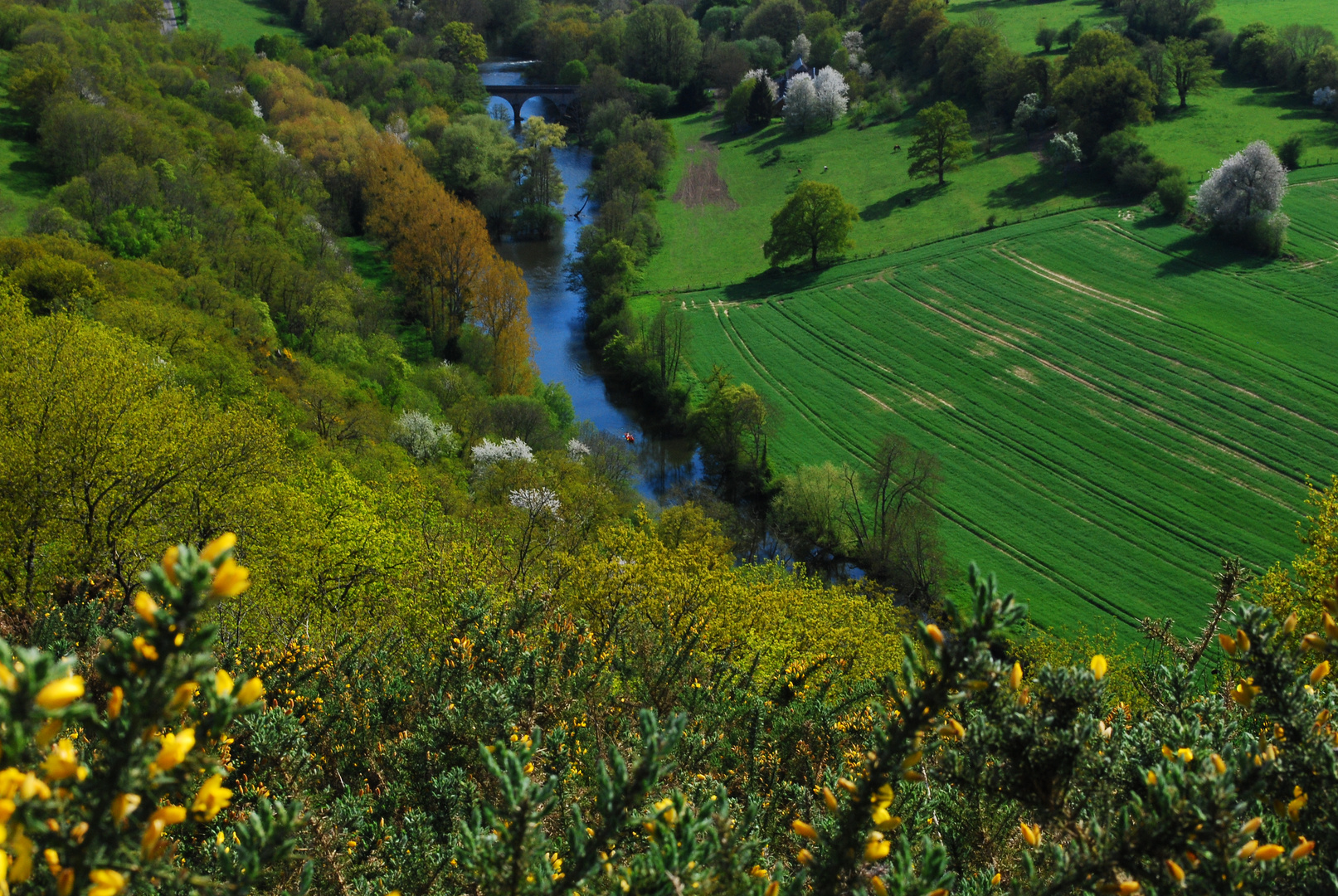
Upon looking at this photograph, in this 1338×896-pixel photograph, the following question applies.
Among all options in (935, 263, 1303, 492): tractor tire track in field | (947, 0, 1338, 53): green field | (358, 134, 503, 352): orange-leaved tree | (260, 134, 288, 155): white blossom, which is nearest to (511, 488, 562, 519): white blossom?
(358, 134, 503, 352): orange-leaved tree

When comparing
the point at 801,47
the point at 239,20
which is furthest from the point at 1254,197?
the point at 239,20

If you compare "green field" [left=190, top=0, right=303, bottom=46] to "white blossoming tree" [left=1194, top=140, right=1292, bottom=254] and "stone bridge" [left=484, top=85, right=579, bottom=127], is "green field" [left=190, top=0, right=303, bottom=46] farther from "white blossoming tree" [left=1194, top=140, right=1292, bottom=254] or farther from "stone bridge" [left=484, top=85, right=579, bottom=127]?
"white blossoming tree" [left=1194, top=140, right=1292, bottom=254]

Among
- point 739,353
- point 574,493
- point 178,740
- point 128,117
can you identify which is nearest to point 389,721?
point 178,740

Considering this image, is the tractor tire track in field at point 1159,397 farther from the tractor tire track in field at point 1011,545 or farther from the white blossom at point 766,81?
the white blossom at point 766,81

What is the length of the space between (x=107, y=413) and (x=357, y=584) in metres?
8.58

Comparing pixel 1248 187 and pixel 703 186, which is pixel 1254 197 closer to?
pixel 1248 187

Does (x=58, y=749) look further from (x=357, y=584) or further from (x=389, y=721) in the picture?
(x=357, y=584)

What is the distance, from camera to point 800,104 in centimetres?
11581

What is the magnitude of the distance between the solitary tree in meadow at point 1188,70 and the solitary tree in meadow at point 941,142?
24.9m

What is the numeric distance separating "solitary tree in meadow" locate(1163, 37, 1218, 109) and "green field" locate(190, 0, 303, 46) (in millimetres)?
117573

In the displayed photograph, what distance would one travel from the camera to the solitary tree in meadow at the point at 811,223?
277ft

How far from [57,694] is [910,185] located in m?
105

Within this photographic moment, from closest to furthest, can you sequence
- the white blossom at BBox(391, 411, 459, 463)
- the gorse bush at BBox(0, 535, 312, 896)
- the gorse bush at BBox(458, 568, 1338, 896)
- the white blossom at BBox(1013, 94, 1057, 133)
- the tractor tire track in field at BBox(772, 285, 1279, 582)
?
the gorse bush at BBox(0, 535, 312, 896)
the gorse bush at BBox(458, 568, 1338, 896)
the white blossom at BBox(391, 411, 459, 463)
the tractor tire track in field at BBox(772, 285, 1279, 582)
the white blossom at BBox(1013, 94, 1057, 133)

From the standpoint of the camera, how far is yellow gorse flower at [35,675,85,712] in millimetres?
4516
